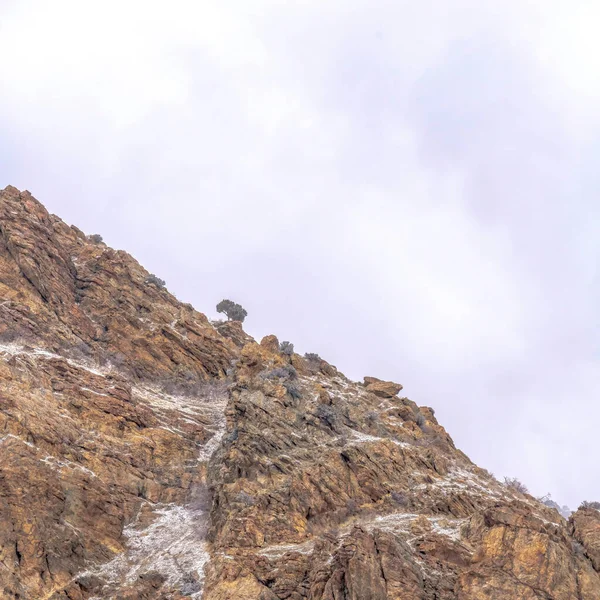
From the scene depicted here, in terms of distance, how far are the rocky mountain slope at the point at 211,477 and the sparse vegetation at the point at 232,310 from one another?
58.0 feet

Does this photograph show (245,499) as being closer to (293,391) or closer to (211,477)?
(211,477)

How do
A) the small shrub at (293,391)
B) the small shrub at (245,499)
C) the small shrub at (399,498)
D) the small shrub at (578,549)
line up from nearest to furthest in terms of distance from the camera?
the small shrub at (578,549) → the small shrub at (245,499) → the small shrub at (399,498) → the small shrub at (293,391)

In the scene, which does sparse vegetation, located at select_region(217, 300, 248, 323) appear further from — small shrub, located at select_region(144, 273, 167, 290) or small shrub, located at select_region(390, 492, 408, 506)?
small shrub, located at select_region(390, 492, 408, 506)

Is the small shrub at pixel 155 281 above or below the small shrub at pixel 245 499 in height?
above

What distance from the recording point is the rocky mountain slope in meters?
23.6

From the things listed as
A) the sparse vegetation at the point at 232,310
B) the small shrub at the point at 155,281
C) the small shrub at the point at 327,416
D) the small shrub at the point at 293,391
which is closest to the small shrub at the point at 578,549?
the small shrub at the point at 327,416

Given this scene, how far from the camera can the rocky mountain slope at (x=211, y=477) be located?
77.5 ft

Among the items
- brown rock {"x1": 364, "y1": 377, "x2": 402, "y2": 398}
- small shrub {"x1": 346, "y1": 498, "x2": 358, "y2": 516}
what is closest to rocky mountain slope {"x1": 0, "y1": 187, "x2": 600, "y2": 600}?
small shrub {"x1": 346, "y1": 498, "x2": 358, "y2": 516}

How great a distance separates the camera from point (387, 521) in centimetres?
2853

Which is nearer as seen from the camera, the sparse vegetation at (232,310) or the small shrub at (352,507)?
the small shrub at (352,507)

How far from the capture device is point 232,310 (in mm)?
A: 65625

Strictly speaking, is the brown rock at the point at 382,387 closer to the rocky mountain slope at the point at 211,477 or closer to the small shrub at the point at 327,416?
the rocky mountain slope at the point at 211,477

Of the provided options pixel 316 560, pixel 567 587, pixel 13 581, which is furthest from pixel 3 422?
pixel 567 587

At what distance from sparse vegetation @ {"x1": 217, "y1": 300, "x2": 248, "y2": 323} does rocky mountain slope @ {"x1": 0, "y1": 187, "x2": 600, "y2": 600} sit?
17.7 meters
